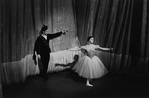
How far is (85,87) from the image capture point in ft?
13.0

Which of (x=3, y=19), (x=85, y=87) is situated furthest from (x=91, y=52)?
(x=3, y=19)

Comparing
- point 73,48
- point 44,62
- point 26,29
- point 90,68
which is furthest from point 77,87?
point 26,29

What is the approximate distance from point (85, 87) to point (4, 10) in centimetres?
201

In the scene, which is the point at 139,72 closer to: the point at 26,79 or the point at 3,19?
the point at 26,79

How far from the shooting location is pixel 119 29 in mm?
4492

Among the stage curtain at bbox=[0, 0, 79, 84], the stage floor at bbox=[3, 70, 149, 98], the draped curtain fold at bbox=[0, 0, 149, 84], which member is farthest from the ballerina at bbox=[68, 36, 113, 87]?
the stage curtain at bbox=[0, 0, 79, 84]

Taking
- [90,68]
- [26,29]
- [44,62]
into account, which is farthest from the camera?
[44,62]

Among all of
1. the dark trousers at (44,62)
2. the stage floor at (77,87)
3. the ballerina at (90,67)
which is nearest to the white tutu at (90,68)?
the ballerina at (90,67)

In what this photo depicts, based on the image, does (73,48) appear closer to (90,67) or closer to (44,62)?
(90,67)

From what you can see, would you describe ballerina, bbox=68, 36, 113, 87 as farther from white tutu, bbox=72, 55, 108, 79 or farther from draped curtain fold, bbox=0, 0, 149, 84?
draped curtain fold, bbox=0, 0, 149, 84

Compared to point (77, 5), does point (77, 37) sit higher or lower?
lower

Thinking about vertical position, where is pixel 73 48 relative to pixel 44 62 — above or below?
above

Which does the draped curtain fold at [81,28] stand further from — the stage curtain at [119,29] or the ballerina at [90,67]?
the ballerina at [90,67]

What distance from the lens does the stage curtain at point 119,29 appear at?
430 centimetres
